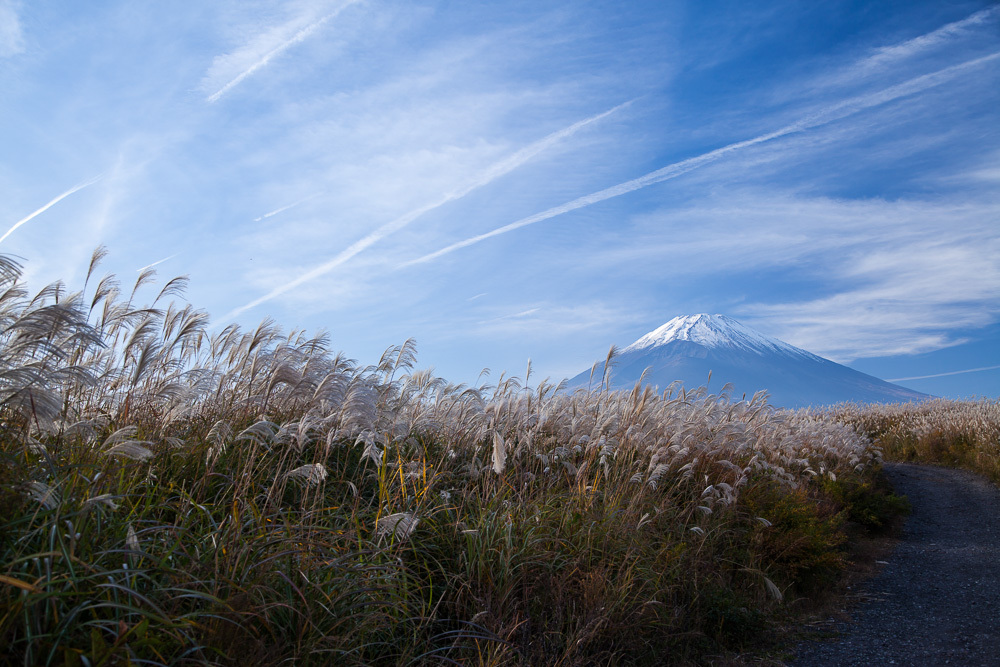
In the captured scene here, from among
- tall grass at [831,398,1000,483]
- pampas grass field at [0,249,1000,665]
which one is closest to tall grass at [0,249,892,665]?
pampas grass field at [0,249,1000,665]

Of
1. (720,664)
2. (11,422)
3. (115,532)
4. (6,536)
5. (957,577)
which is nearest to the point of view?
(6,536)

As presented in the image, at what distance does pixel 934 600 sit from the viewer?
19.4 feet

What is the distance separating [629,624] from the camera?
3920mm

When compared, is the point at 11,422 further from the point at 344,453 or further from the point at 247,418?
the point at 344,453

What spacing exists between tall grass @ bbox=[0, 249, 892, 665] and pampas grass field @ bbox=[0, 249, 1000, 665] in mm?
22

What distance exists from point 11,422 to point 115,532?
956mm

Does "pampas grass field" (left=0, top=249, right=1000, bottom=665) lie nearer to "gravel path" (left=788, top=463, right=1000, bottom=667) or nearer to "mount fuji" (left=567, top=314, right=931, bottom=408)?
"gravel path" (left=788, top=463, right=1000, bottom=667)

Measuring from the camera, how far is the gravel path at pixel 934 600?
4664 mm

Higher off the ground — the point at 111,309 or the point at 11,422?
the point at 111,309

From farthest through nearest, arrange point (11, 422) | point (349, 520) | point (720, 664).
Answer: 1. point (720, 664)
2. point (349, 520)
3. point (11, 422)

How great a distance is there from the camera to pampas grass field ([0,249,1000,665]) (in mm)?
2406

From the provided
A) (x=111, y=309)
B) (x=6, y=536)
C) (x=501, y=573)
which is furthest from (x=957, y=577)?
(x=111, y=309)

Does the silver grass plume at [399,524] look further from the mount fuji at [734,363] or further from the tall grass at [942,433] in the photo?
the mount fuji at [734,363]

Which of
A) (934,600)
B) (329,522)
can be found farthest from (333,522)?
(934,600)
